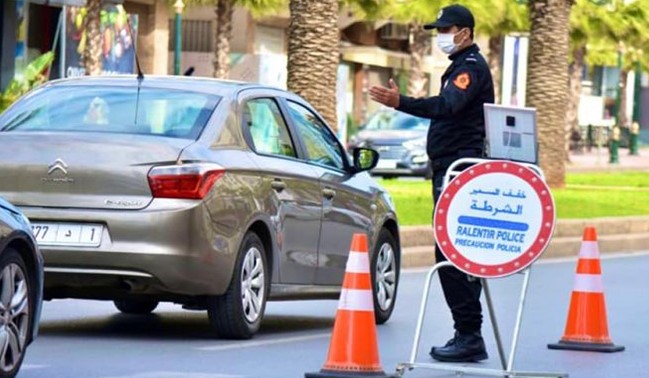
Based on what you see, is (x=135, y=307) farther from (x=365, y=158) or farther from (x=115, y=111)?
(x=115, y=111)

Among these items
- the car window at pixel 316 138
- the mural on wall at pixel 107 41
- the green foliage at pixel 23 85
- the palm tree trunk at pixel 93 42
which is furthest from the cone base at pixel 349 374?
the mural on wall at pixel 107 41

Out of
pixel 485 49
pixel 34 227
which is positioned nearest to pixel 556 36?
pixel 34 227

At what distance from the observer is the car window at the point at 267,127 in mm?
12156

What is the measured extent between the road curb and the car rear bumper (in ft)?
27.6

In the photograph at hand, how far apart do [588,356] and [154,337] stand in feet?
8.78

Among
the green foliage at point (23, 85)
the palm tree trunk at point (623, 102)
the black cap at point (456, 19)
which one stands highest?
the black cap at point (456, 19)

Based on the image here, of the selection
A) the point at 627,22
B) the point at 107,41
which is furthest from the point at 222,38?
the point at 627,22

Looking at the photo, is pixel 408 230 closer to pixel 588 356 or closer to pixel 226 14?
pixel 588 356

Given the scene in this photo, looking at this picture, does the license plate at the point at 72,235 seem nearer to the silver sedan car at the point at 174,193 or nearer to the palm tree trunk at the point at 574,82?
the silver sedan car at the point at 174,193

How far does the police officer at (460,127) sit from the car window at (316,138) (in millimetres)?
2245

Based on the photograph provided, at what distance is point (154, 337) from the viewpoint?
38.6ft

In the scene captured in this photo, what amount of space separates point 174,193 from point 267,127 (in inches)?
57.8

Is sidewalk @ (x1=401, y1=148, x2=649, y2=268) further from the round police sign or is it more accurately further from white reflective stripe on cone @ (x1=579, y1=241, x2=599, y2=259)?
the round police sign

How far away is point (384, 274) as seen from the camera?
13500 millimetres
